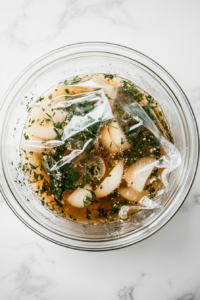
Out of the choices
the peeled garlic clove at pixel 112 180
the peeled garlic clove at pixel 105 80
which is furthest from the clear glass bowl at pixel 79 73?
the peeled garlic clove at pixel 112 180

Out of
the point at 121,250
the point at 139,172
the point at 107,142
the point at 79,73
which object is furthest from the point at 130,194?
the point at 79,73

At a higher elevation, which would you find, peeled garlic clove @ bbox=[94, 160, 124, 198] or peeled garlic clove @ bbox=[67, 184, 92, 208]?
peeled garlic clove @ bbox=[67, 184, 92, 208]

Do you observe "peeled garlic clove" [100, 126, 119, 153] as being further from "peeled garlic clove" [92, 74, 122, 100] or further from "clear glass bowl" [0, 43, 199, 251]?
"clear glass bowl" [0, 43, 199, 251]

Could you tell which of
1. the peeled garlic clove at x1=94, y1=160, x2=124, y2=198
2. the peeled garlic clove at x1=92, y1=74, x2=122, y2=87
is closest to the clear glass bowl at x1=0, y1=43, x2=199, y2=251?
the peeled garlic clove at x1=92, y1=74, x2=122, y2=87

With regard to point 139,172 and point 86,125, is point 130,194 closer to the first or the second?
point 139,172

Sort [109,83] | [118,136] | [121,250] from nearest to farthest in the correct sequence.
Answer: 1. [118,136]
2. [109,83]
3. [121,250]

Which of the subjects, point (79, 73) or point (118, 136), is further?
point (79, 73)
